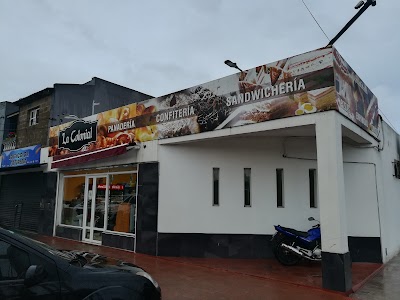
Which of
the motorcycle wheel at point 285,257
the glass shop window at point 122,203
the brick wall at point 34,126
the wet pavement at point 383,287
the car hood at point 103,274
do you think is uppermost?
the brick wall at point 34,126

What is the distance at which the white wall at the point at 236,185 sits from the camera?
892 centimetres

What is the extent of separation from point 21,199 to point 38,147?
2.87 metres

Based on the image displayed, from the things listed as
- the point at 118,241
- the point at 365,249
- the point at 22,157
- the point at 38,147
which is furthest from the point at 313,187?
the point at 22,157

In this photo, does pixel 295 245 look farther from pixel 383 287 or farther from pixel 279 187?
pixel 383 287

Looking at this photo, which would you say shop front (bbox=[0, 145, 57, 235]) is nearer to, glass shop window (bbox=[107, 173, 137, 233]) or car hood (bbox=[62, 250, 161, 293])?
glass shop window (bbox=[107, 173, 137, 233])

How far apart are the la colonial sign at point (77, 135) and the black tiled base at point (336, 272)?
839cm

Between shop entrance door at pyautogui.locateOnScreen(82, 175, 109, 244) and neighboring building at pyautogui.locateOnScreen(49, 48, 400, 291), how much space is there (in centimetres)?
18

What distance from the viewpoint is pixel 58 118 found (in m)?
14.2

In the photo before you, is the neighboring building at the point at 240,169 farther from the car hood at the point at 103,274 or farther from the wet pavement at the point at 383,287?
the car hood at the point at 103,274

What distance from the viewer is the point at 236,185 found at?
912cm

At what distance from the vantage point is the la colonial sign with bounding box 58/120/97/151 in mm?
11594

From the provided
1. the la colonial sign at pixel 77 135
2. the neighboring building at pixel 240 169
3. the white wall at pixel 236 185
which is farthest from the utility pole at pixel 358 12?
the la colonial sign at pixel 77 135

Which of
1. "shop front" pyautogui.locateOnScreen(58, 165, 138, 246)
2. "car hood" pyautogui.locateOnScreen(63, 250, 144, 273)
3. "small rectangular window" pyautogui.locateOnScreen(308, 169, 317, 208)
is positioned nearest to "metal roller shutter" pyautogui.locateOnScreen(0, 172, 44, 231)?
"shop front" pyautogui.locateOnScreen(58, 165, 138, 246)

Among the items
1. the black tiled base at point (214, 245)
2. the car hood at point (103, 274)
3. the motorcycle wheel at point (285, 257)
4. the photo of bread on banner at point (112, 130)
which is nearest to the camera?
the car hood at point (103, 274)
